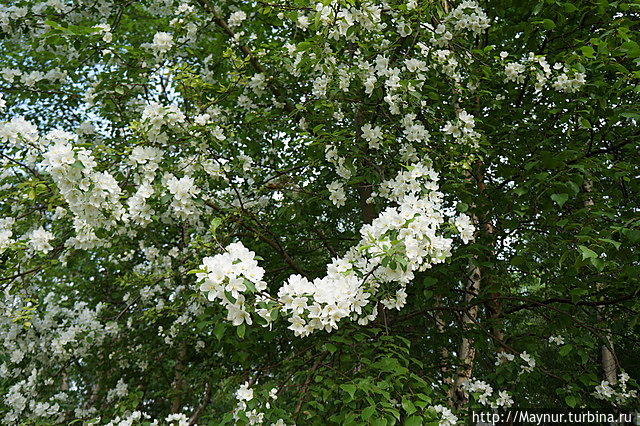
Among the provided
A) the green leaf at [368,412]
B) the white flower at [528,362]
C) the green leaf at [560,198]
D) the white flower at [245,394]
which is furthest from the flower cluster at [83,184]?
the white flower at [528,362]

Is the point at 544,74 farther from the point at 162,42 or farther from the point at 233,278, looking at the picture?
the point at 162,42

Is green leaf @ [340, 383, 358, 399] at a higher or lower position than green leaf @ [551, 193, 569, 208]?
lower

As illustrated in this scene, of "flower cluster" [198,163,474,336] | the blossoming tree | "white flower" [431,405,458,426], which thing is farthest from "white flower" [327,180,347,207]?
"white flower" [431,405,458,426]

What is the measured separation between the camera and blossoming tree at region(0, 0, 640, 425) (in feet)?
8.00

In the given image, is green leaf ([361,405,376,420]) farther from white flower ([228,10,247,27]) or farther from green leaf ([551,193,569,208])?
white flower ([228,10,247,27])

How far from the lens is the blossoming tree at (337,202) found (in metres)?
2.44

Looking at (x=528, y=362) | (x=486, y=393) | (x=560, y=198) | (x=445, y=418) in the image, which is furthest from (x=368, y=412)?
(x=528, y=362)

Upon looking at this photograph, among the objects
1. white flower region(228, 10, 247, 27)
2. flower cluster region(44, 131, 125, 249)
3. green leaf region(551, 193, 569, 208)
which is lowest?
flower cluster region(44, 131, 125, 249)

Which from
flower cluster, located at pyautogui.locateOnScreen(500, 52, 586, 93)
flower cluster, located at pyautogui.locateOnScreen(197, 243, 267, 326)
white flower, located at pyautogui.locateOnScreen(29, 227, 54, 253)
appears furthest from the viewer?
white flower, located at pyautogui.locateOnScreen(29, 227, 54, 253)

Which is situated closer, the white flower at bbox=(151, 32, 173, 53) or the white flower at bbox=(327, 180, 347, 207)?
the white flower at bbox=(327, 180, 347, 207)

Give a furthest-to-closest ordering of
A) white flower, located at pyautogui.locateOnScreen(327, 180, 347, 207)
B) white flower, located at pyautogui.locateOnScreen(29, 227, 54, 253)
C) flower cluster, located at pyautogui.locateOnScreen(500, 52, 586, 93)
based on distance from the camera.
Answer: white flower, located at pyautogui.locateOnScreen(327, 180, 347, 207)
white flower, located at pyautogui.locateOnScreen(29, 227, 54, 253)
flower cluster, located at pyautogui.locateOnScreen(500, 52, 586, 93)

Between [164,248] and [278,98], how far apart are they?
6.59 feet

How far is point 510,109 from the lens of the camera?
385cm

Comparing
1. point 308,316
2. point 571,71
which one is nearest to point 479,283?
point 571,71
